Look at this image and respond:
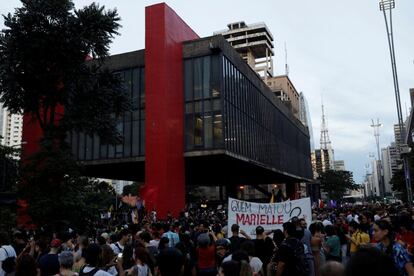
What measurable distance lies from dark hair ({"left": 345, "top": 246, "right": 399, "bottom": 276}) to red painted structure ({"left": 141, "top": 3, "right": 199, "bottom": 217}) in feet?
87.2

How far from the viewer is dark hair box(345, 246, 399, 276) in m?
2.41

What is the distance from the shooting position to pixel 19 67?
2066 cm

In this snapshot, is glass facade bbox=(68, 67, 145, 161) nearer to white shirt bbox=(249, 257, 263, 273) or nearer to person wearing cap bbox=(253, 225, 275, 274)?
person wearing cap bbox=(253, 225, 275, 274)

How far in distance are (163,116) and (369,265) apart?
2844 cm

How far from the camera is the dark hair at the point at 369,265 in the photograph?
2.41m

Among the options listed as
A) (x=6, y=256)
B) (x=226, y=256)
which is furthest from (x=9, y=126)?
(x=226, y=256)

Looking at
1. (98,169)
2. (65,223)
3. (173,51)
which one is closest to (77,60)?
(65,223)

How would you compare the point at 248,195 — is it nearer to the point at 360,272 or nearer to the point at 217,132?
the point at 217,132

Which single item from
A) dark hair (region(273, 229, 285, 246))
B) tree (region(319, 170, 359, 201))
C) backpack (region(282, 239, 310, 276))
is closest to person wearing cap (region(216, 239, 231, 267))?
dark hair (region(273, 229, 285, 246))

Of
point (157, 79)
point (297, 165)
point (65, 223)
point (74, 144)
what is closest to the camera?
point (65, 223)

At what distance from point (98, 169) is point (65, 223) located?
80.8 feet

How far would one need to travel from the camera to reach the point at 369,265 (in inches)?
95.5

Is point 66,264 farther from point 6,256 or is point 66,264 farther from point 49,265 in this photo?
point 6,256

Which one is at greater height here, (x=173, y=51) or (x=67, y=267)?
(x=173, y=51)
